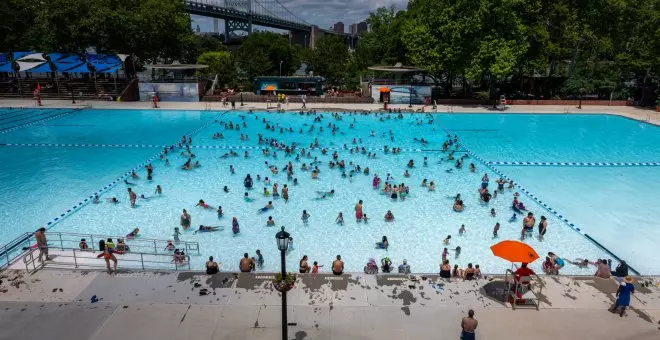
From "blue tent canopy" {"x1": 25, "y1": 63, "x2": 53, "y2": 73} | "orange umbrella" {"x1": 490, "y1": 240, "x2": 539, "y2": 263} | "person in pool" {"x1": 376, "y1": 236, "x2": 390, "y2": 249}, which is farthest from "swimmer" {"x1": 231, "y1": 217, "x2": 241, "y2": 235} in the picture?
"blue tent canopy" {"x1": 25, "y1": 63, "x2": 53, "y2": 73}

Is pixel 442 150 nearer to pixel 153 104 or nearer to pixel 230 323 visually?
pixel 230 323

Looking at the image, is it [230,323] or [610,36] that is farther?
[610,36]

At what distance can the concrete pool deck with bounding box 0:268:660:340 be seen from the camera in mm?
10188

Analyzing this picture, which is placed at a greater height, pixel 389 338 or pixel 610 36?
pixel 610 36

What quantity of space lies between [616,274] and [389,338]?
8.04 m

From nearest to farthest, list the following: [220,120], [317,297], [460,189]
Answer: [317,297] → [460,189] → [220,120]

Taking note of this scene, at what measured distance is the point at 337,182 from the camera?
22.9 m

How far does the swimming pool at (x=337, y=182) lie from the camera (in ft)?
53.9

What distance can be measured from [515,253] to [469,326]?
254 centimetres

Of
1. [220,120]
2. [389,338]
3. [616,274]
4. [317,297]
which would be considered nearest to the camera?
[389,338]

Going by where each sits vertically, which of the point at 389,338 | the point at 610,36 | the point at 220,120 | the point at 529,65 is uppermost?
the point at 610,36

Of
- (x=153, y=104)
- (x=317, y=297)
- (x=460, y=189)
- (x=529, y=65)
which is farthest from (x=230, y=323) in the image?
(x=529, y=65)

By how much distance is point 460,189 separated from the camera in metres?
22.0

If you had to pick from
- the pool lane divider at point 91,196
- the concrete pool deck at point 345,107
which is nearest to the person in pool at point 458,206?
the pool lane divider at point 91,196
